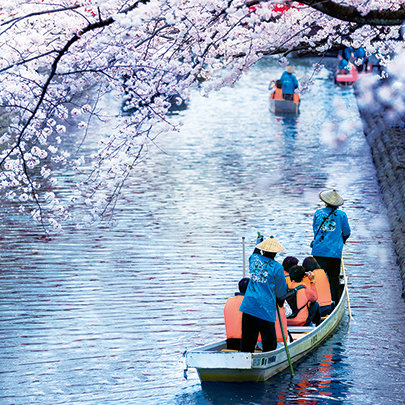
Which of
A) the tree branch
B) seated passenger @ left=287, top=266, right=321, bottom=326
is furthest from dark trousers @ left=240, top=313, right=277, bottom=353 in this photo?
the tree branch

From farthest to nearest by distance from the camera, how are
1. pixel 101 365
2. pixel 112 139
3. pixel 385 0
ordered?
pixel 385 0 < pixel 112 139 < pixel 101 365

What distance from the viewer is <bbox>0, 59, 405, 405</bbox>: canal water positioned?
316 inches

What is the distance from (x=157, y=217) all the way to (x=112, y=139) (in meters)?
4.85

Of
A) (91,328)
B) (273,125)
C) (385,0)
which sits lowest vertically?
(91,328)

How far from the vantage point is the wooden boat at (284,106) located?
1105 inches

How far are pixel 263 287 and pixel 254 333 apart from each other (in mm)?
633

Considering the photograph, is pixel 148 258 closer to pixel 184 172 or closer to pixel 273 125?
pixel 184 172

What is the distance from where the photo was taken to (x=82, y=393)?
7840 millimetres

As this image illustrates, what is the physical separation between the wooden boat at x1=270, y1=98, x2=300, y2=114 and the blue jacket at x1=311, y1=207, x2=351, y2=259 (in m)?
18.6

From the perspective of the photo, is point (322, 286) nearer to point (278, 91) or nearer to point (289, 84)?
point (289, 84)

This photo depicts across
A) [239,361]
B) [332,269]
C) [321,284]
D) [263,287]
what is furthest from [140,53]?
[239,361]

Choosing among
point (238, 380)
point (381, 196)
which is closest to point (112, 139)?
point (238, 380)

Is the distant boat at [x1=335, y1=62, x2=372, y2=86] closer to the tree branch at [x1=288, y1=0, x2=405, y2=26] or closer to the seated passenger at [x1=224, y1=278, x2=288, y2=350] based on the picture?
the seated passenger at [x1=224, y1=278, x2=288, y2=350]

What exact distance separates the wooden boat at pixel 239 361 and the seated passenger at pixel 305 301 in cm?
49
